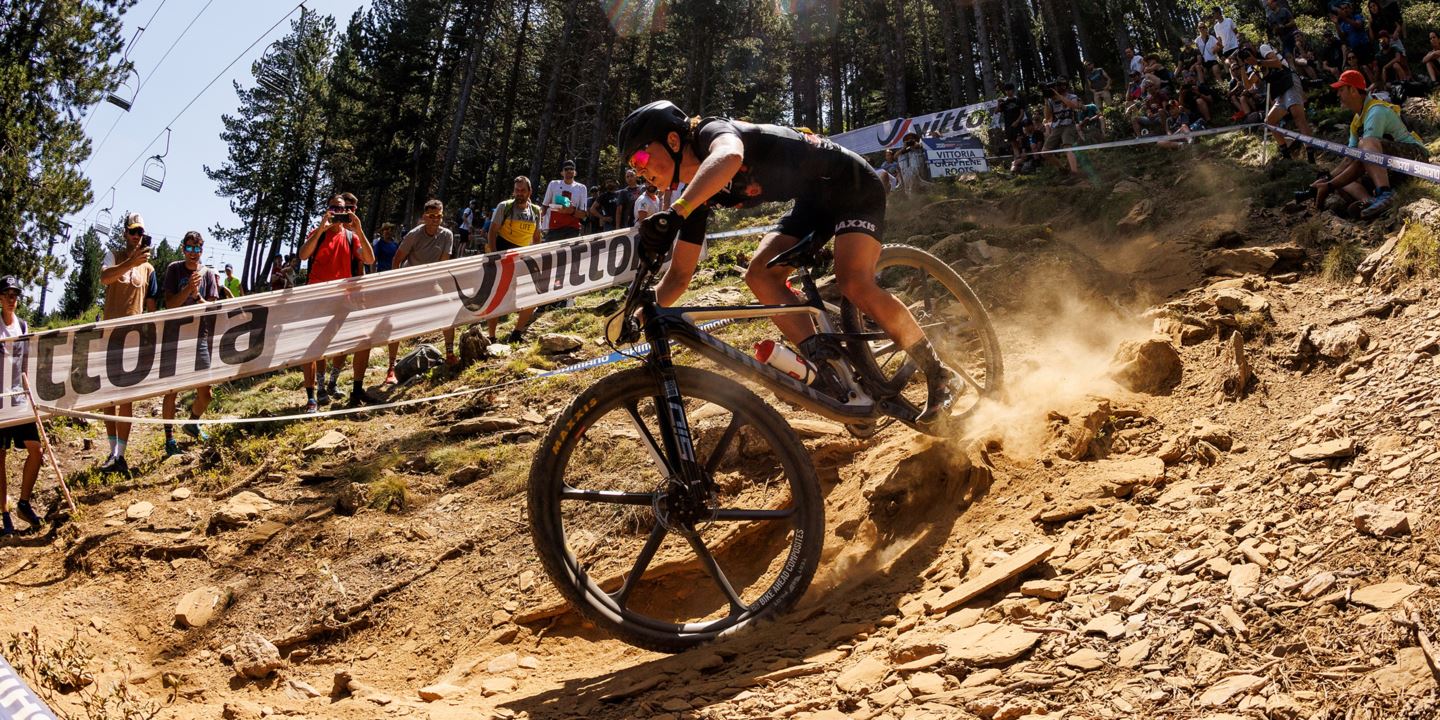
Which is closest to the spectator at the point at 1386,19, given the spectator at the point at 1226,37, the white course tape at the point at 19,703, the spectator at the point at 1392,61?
the spectator at the point at 1392,61

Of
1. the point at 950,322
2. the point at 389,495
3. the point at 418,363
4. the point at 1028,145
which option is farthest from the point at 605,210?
the point at 950,322

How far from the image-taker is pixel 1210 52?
758 inches

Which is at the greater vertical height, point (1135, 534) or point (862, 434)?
point (862, 434)

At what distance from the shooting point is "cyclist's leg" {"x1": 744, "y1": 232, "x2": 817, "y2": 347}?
506cm

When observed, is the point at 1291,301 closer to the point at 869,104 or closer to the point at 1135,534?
the point at 1135,534

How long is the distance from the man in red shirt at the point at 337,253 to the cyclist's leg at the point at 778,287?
20.4 feet

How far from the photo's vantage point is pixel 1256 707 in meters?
2.74

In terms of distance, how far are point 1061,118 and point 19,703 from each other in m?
18.5

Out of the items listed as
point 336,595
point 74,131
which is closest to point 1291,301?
point 336,595

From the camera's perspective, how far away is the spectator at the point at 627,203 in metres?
16.3

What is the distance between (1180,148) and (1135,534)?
47.6ft

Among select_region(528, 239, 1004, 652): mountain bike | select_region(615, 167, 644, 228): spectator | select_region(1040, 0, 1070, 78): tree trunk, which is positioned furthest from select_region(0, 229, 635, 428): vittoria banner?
select_region(1040, 0, 1070, 78): tree trunk

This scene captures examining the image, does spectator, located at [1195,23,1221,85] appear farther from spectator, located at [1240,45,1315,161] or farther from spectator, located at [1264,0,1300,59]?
spectator, located at [1240,45,1315,161]

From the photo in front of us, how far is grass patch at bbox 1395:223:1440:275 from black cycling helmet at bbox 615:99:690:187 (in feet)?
16.5
